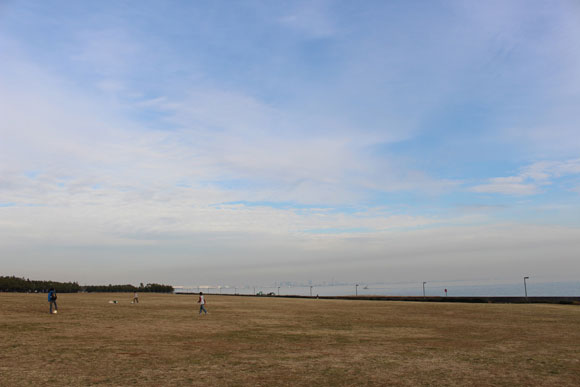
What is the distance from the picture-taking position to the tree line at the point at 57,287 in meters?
110

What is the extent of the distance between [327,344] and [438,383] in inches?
333

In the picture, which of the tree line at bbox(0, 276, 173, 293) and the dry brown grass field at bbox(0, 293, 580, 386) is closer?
the dry brown grass field at bbox(0, 293, 580, 386)

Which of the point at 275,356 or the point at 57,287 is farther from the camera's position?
the point at 57,287

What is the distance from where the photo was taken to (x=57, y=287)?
130000mm

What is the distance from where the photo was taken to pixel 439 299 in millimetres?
80375

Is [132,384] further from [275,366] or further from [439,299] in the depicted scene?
[439,299]

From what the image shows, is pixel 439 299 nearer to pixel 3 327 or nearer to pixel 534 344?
pixel 534 344

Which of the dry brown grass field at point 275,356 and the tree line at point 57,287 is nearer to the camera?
the dry brown grass field at point 275,356

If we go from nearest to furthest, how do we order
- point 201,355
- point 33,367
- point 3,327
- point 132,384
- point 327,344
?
point 132,384, point 33,367, point 201,355, point 327,344, point 3,327

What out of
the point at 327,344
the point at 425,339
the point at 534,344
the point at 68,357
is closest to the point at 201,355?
the point at 68,357

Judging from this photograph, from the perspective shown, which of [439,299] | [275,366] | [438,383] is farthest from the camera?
[439,299]

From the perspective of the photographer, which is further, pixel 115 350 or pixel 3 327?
pixel 3 327

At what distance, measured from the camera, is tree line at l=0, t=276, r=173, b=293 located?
Result: 359ft

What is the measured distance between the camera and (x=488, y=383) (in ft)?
42.0
